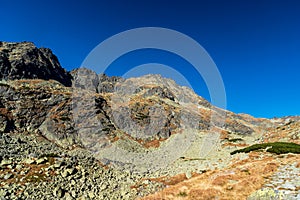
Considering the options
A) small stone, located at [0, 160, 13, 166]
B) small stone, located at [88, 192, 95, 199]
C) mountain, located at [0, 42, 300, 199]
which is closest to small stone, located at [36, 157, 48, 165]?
mountain, located at [0, 42, 300, 199]

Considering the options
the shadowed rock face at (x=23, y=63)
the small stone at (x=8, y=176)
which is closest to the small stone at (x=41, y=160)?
the small stone at (x=8, y=176)

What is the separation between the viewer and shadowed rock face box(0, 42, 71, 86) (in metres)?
117

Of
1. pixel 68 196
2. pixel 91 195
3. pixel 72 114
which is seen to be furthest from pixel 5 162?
pixel 72 114

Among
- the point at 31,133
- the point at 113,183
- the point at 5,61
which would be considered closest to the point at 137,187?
the point at 113,183

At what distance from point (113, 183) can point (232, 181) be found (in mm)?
19891

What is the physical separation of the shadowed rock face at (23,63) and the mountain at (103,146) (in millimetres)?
654

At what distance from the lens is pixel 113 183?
1373 inches

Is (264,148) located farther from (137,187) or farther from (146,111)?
(146,111)

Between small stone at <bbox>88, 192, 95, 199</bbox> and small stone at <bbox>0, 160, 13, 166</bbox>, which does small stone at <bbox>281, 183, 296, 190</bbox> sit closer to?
small stone at <bbox>88, 192, 95, 199</bbox>

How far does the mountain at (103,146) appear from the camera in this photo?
30189mm

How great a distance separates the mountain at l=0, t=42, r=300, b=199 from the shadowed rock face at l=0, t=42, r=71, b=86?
654 millimetres

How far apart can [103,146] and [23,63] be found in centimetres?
9412

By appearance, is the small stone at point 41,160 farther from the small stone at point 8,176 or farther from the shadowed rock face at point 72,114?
the shadowed rock face at point 72,114

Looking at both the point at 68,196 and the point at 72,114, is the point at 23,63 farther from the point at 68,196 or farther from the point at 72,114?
the point at 68,196
